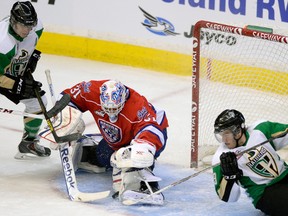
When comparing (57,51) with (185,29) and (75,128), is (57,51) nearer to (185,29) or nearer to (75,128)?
(185,29)

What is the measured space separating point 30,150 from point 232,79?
4.74 feet

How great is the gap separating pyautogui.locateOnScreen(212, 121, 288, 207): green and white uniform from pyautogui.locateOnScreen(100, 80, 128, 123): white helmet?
2.13 feet

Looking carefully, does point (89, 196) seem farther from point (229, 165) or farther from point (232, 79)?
point (232, 79)

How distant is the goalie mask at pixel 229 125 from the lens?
426 cm

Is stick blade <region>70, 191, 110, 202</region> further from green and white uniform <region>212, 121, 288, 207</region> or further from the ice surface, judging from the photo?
green and white uniform <region>212, 121, 288, 207</region>

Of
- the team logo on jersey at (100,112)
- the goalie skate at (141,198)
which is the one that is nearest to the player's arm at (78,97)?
the team logo on jersey at (100,112)

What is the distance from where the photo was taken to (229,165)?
4.23 m

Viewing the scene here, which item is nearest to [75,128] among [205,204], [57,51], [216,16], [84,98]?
[84,98]

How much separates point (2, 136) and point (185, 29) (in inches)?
71.9

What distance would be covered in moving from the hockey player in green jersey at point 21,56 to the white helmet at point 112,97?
0.54 m

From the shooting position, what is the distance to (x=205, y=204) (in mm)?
4770

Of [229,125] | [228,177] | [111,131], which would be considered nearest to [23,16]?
[111,131]

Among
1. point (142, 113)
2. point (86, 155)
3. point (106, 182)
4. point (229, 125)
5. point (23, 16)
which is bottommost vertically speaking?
point (106, 182)

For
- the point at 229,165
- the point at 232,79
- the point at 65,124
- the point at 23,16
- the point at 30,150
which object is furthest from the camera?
the point at 232,79
